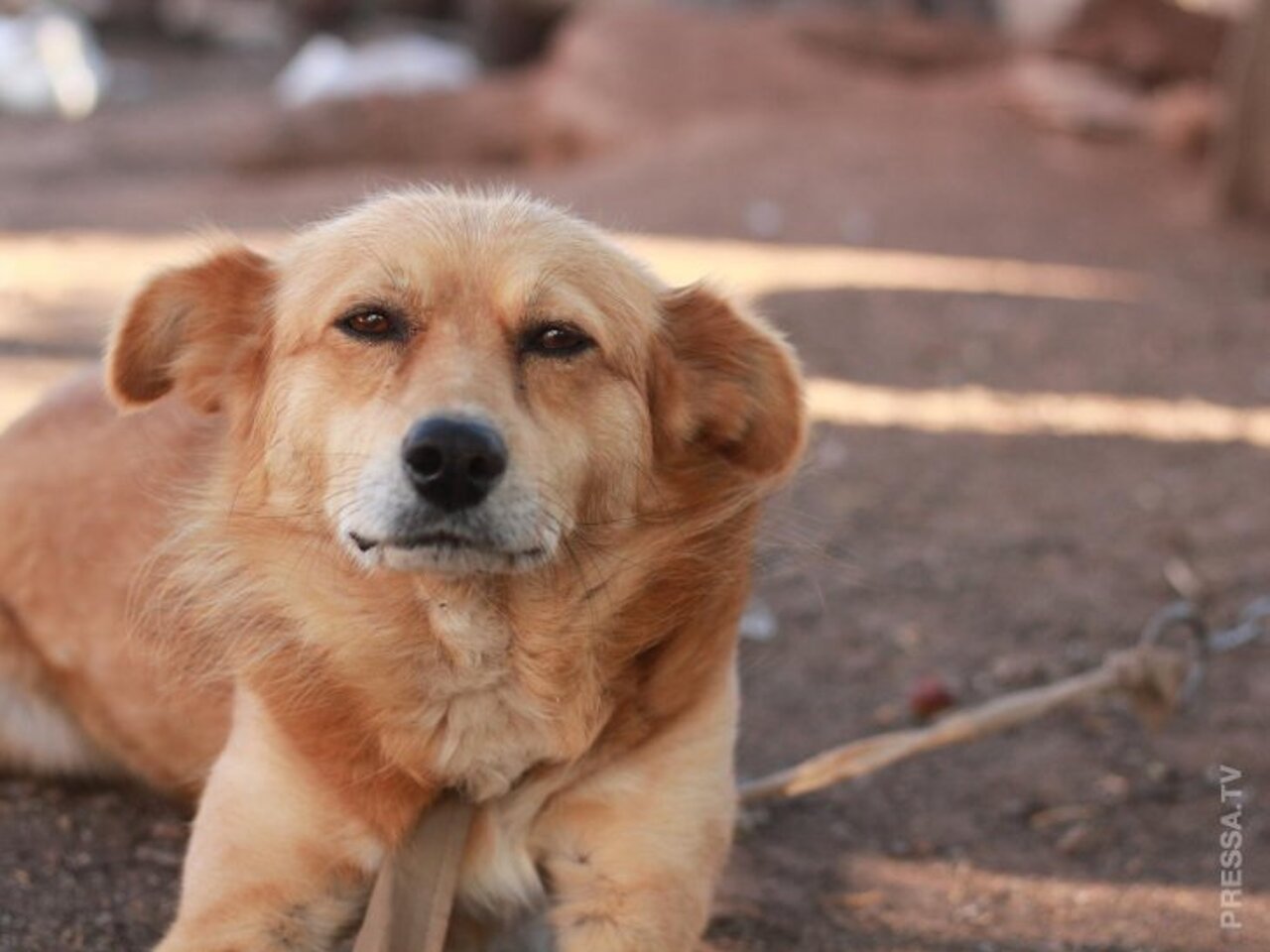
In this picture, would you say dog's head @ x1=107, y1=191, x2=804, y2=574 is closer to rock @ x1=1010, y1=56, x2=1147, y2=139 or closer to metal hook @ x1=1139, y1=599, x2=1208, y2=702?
metal hook @ x1=1139, y1=599, x2=1208, y2=702

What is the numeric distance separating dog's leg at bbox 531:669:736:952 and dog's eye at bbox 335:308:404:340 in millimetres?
812

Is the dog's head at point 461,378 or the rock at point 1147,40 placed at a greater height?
the dog's head at point 461,378

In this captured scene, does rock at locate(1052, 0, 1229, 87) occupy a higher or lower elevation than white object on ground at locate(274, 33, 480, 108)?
higher

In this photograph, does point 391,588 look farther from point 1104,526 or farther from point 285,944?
point 1104,526

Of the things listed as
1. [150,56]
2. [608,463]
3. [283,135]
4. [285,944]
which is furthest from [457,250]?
[150,56]

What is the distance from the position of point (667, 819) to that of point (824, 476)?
3.23 metres

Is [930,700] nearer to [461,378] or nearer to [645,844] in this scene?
[645,844]

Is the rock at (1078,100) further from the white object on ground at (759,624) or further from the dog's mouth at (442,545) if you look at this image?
the dog's mouth at (442,545)

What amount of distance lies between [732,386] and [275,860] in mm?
1149

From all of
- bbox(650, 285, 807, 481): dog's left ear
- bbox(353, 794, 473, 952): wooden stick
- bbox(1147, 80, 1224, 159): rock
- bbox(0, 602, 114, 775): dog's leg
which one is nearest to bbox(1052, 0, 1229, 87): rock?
bbox(1147, 80, 1224, 159): rock

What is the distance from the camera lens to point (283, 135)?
12305 mm

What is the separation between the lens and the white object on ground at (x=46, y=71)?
13.9 metres

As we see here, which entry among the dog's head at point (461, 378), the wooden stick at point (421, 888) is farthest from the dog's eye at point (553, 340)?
the wooden stick at point (421, 888)

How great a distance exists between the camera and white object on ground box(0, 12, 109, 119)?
13867 millimetres
